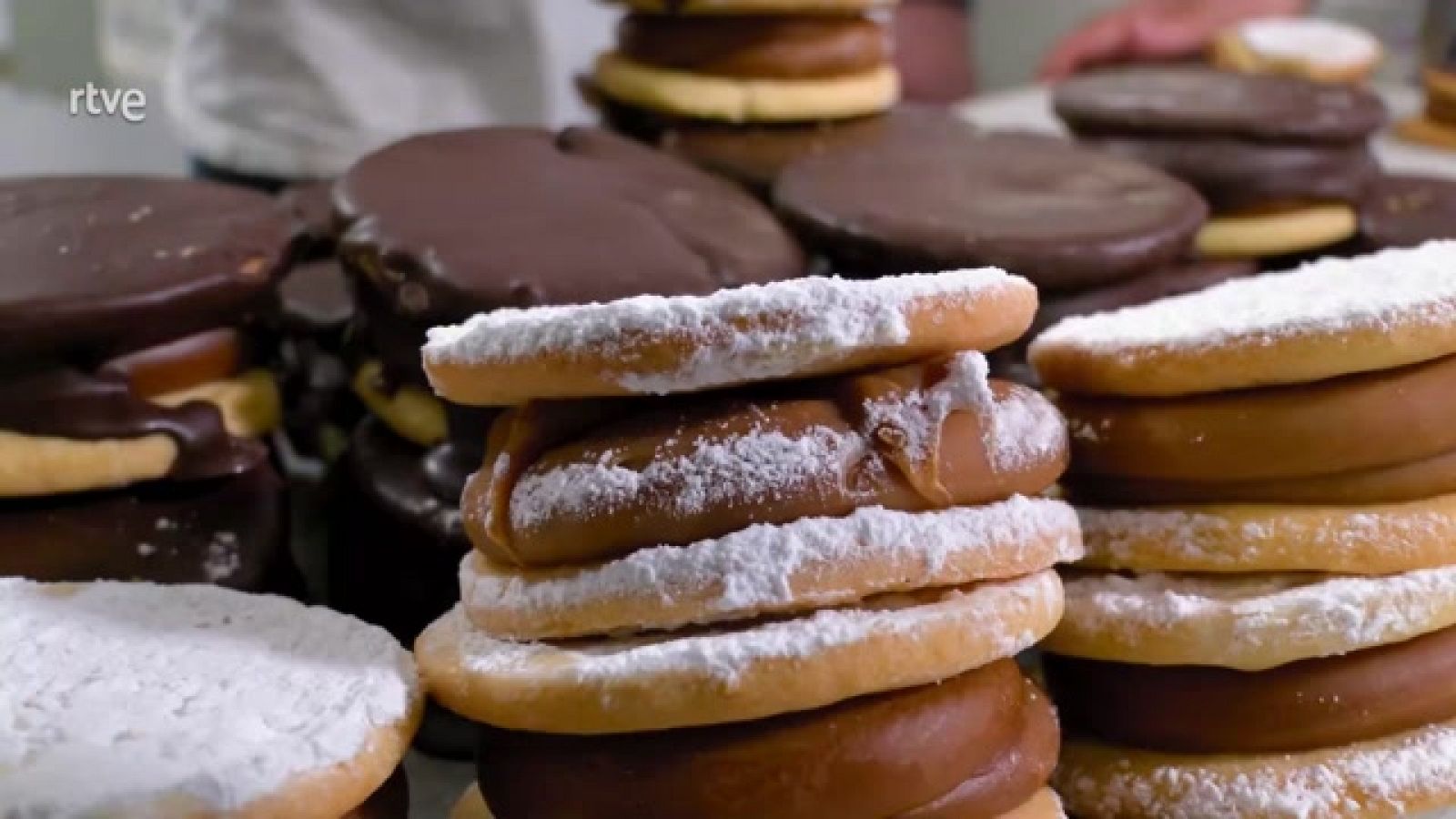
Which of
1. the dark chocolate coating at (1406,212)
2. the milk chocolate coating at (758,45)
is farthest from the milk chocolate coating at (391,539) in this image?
the dark chocolate coating at (1406,212)

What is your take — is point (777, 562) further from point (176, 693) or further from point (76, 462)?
point (76, 462)

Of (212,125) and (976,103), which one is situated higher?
(212,125)

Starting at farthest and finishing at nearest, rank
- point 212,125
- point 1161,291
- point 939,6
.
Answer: point 939,6, point 212,125, point 1161,291

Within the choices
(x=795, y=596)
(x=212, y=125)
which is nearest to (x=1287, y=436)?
(x=795, y=596)

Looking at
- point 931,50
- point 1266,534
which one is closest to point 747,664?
point 1266,534

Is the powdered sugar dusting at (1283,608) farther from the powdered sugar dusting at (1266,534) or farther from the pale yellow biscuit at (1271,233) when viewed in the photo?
the pale yellow biscuit at (1271,233)

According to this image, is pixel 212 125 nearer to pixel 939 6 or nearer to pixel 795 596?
pixel 795 596
